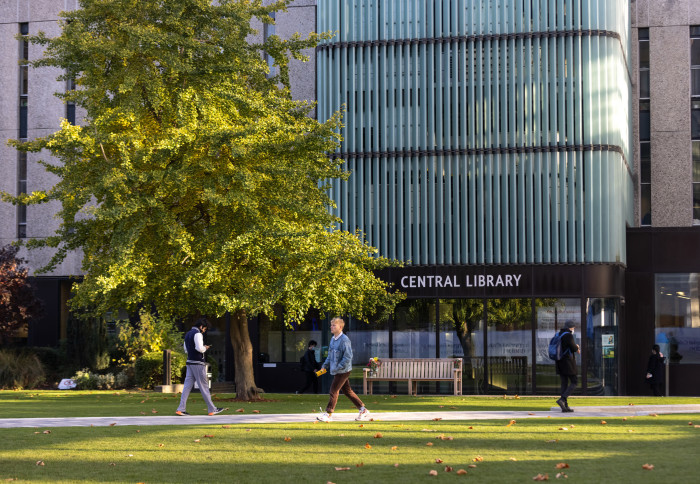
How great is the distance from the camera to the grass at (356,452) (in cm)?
1041

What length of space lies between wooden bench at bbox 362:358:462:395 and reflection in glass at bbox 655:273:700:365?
8.74 metres

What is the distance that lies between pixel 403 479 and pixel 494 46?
2392cm

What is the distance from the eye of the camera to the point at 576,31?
31.7 meters

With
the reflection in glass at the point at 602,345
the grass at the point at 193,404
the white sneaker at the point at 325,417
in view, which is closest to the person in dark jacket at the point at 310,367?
the grass at the point at 193,404

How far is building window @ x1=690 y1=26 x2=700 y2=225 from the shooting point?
3481 centimetres

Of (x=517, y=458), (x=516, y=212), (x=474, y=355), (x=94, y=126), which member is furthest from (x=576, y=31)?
(x=517, y=458)

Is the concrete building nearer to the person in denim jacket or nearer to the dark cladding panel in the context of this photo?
the dark cladding panel

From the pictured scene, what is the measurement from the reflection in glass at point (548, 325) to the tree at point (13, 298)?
1651 centimetres

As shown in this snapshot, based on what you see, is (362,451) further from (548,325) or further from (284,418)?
(548,325)

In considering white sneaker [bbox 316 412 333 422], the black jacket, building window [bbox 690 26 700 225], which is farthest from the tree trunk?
building window [bbox 690 26 700 225]

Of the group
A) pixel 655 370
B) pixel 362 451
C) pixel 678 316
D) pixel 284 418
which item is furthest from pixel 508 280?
pixel 362 451

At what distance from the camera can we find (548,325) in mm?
31203

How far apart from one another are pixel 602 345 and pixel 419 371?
648 centimetres

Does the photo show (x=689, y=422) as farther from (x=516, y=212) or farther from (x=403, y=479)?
(x=516, y=212)
